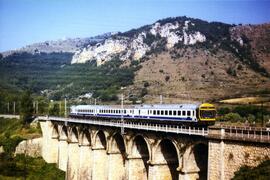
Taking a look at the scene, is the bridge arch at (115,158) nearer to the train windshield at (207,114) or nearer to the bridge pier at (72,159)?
the bridge pier at (72,159)

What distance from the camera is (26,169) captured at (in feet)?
222

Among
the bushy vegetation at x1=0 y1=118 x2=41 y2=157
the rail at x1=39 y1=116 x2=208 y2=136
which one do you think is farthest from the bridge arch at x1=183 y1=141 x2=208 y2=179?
the bushy vegetation at x1=0 y1=118 x2=41 y2=157

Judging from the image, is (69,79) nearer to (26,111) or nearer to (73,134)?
(26,111)

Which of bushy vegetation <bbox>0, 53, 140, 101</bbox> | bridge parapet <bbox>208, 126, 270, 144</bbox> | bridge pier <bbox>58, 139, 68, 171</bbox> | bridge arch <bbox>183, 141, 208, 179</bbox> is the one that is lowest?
bridge pier <bbox>58, 139, 68, 171</bbox>

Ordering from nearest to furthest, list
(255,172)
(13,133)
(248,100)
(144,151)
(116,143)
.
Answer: (255,172) → (144,151) → (116,143) → (13,133) → (248,100)

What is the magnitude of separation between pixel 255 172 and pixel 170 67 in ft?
399

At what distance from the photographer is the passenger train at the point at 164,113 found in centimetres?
3700

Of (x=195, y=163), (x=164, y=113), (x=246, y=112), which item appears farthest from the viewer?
(x=246, y=112)

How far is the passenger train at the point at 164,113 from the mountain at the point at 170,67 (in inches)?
1967

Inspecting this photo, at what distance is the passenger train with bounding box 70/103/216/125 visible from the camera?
121 feet

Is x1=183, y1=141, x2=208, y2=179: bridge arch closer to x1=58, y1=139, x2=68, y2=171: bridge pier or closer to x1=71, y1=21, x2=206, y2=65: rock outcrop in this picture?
x1=58, y1=139, x2=68, y2=171: bridge pier

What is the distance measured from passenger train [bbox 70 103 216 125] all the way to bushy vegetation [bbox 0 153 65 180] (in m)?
13.1

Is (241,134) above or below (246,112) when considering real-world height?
above

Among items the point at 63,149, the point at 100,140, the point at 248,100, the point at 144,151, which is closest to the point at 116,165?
the point at 144,151
